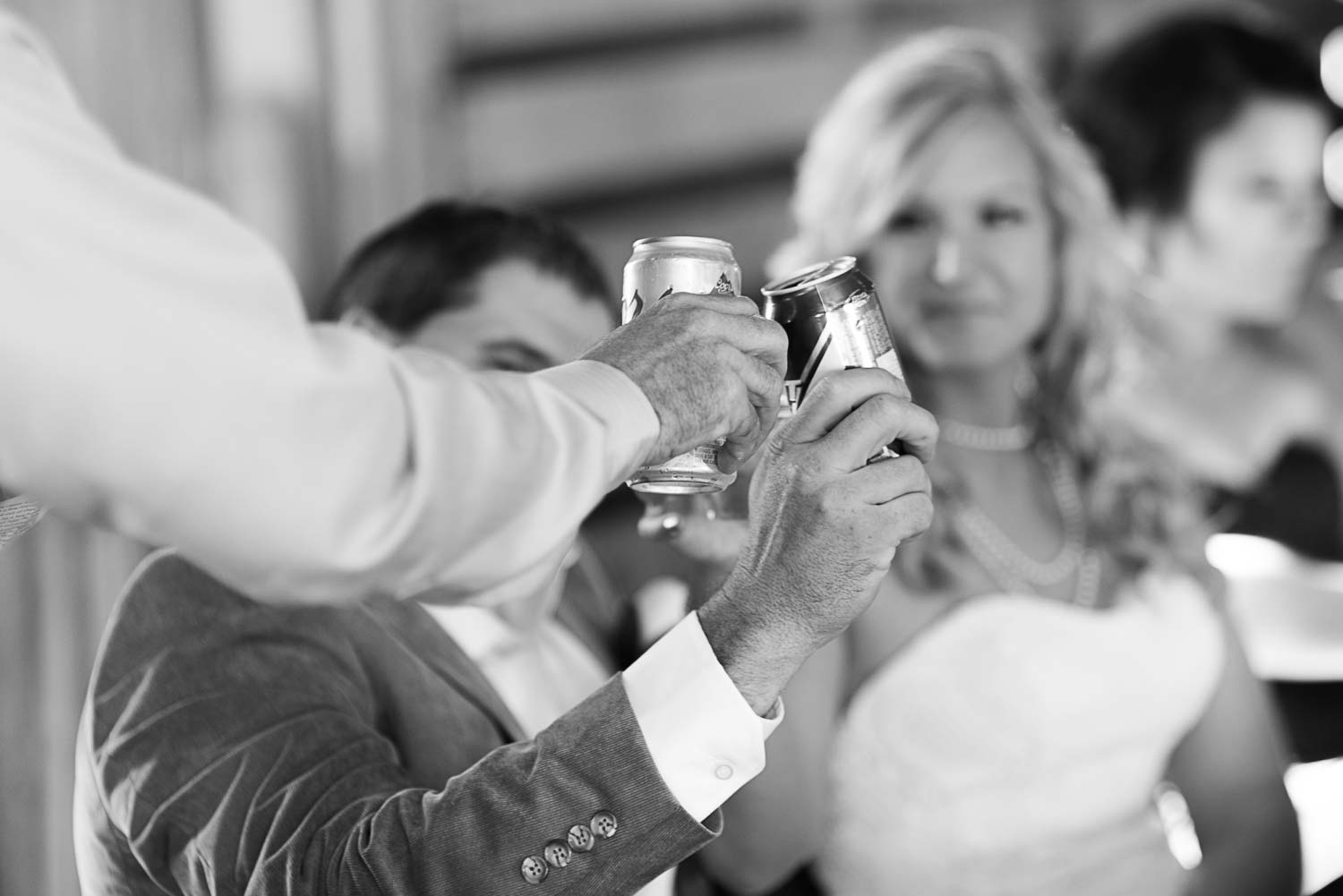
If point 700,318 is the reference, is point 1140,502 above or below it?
A: below

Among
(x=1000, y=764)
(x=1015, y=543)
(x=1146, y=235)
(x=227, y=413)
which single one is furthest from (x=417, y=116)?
(x=227, y=413)

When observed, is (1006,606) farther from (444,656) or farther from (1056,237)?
(444,656)

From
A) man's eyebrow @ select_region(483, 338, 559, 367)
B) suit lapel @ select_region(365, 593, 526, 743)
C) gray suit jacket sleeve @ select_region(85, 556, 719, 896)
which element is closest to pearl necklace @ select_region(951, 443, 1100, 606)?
man's eyebrow @ select_region(483, 338, 559, 367)

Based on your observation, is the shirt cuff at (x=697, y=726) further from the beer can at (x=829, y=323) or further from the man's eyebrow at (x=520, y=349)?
the man's eyebrow at (x=520, y=349)

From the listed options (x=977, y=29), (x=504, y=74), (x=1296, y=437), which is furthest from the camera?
(x=977, y=29)

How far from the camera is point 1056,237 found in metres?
1.75

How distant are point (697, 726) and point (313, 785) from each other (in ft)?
0.77

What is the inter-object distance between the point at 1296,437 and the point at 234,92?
202 cm

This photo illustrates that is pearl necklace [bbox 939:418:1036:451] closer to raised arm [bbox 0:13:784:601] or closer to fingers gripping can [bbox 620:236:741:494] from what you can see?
fingers gripping can [bbox 620:236:741:494]

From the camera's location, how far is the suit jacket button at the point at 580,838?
2.64 ft

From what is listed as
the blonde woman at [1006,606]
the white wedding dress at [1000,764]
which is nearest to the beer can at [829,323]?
the blonde woman at [1006,606]

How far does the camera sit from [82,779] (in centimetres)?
97

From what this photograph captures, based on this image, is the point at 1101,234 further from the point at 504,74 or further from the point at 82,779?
the point at 504,74

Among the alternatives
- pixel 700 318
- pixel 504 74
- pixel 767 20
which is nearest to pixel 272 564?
pixel 700 318
